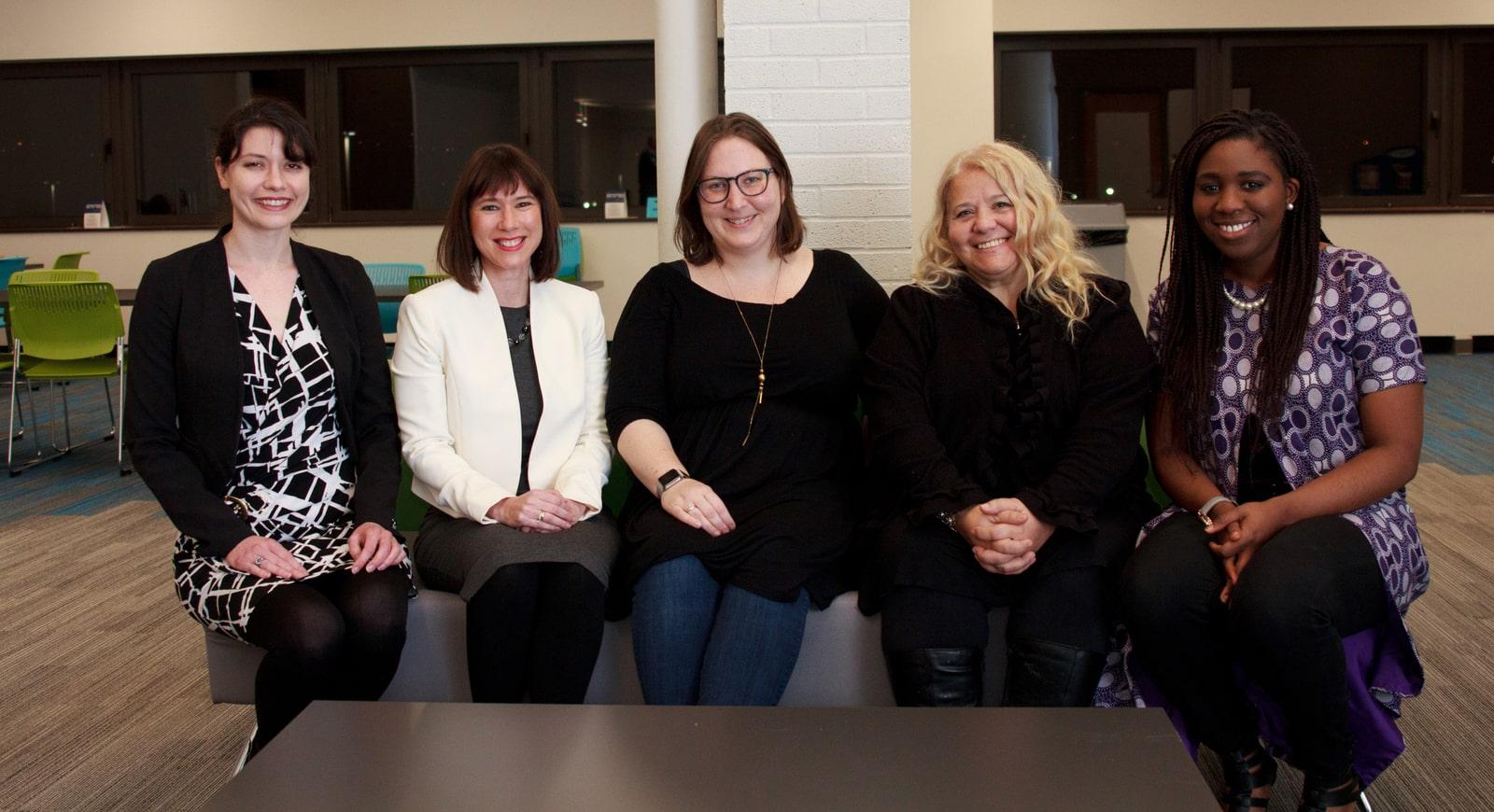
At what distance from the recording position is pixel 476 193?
2656 millimetres

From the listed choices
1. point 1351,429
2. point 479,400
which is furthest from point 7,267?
point 1351,429

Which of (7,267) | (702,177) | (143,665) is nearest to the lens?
(702,177)

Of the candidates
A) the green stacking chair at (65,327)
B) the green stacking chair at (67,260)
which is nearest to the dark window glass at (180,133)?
the green stacking chair at (67,260)

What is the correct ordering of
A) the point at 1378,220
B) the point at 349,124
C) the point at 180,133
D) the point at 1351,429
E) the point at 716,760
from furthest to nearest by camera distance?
the point at 180,133, the point at 349,124, the point at 1378,220, the point at 1351,429, the point at 716,760

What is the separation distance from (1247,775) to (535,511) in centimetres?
140

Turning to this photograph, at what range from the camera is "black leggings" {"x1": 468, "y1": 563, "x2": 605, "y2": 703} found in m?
2.34

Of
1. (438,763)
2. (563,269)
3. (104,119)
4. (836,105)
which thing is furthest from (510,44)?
(438,763)

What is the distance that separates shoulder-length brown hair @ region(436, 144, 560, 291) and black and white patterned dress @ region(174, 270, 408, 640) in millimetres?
319

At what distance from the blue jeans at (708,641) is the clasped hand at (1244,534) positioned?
2.51ft

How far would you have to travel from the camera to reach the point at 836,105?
3.38 m

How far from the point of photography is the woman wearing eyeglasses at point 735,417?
2.38 metres

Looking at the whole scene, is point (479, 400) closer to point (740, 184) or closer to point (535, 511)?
point (535, 511)

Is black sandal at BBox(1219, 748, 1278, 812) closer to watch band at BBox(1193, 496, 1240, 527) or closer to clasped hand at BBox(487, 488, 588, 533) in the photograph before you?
watch band at BBox(1193, 496, 1240, 527)

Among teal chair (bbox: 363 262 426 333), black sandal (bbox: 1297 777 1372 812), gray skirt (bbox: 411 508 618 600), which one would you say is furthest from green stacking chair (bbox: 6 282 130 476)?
black sandal (bbox: 1297 777 1372 812)
